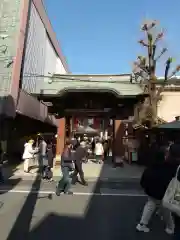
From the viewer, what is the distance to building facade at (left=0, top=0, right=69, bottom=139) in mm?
14242

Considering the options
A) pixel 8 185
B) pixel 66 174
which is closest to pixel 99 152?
pixel 8 185

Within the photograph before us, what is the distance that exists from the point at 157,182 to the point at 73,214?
2396 mm

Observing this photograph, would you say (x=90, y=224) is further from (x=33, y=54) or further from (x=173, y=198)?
(x=33, y=54)

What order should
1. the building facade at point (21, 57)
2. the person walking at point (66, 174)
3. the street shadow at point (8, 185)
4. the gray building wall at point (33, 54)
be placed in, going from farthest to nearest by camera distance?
1. the gray building wall at point (33, 54)
2. the building facade at point (21, 57)
3. the street shadow at point (8, 185)
4. the person walking at point (66, 174)

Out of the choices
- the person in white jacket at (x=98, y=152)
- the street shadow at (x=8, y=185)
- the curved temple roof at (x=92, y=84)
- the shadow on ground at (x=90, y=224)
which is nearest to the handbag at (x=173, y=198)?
the shadow on ground at (x=90, y=224)

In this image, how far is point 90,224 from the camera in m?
5.77

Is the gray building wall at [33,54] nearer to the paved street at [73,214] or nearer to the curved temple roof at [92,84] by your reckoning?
the curved temple roof at [92,84]

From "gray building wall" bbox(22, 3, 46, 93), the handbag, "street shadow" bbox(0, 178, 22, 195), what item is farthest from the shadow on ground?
"gray building wall" bbox(22, 3, 46, 93)

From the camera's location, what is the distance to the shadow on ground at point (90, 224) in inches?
200

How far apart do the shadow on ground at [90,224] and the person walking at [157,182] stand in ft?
0.73

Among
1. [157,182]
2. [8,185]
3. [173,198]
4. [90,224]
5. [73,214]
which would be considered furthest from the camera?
[8,185]

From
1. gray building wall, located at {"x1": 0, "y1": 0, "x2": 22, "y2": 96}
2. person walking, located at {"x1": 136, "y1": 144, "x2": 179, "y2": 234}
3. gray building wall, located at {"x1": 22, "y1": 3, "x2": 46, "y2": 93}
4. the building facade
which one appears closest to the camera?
person walking, located at {"x1": 136, "y1": 144, "x2": 179, "y2": 234}

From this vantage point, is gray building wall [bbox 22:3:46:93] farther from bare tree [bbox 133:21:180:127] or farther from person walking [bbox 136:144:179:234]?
person walking [bbox 136:144:179:234]

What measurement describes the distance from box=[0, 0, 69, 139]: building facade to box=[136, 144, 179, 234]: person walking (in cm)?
943
